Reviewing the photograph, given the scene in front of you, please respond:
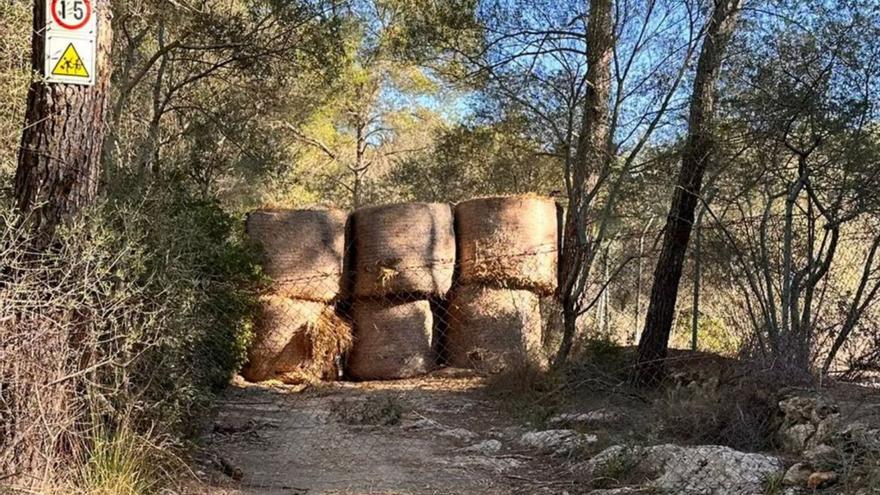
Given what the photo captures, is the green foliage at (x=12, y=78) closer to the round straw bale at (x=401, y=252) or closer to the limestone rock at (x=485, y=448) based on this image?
the limestone rock at (x=485, y=448)

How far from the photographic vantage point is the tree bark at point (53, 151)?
10.9ft

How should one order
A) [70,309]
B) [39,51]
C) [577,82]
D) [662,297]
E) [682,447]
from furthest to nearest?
[577,82] → [662,297] → [682,447] → [39,51] → [70,309]

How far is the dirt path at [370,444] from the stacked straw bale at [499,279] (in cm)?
99

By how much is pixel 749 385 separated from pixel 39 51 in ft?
14.6

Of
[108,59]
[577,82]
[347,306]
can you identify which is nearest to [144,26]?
[347,306]

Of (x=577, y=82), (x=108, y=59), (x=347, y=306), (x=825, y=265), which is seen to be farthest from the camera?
(x=347, y=306)

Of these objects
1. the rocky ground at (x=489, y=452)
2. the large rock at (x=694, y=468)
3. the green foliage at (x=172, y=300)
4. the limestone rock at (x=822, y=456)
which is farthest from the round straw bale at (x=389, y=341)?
the limestone rock at (x=822, y=456)

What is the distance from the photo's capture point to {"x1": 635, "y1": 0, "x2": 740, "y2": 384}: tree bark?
247 inches

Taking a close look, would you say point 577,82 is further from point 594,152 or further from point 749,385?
point 749,385

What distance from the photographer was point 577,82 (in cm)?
768

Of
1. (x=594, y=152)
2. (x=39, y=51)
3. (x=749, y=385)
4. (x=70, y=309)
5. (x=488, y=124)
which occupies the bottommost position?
(x=749, y=385)

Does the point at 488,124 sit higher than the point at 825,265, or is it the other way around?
the point at 488,124

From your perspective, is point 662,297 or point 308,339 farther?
point 308,339

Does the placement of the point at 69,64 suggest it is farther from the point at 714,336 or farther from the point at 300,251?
the point at 714,336
